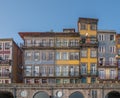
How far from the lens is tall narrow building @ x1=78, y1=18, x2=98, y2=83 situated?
262 feet

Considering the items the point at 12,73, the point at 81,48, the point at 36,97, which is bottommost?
the point at 36,97

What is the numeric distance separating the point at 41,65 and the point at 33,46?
4948mm

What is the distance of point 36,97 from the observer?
75.8 metres

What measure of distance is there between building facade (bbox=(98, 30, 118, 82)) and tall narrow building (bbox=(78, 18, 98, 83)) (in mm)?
1681

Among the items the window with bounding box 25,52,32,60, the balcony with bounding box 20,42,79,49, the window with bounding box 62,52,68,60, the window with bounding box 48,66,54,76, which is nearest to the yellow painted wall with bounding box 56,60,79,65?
the window with bounding box 62,52,68,60

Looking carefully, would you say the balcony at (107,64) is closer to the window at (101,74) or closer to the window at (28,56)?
the window at (101,74)

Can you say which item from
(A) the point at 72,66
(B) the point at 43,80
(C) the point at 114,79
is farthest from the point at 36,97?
(C) the point at 114,79

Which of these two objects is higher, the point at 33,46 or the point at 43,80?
the point at 33,46

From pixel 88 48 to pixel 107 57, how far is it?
529 cm

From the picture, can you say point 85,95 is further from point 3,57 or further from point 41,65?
point 3,57

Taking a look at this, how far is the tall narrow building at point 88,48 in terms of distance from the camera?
3145 inches

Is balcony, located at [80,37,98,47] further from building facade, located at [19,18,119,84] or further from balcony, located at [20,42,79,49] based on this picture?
balcony, located at [20,42,79,49]

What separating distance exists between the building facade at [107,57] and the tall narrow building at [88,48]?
1681 mm

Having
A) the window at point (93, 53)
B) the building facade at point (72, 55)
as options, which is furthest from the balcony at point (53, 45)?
the window at point (93, 53)
